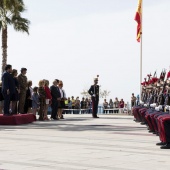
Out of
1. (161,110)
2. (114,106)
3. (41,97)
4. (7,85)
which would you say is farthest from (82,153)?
(114,106)

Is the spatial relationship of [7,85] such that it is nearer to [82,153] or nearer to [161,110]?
[161,110]

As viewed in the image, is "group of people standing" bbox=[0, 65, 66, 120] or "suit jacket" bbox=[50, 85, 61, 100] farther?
"suit jacket" bbox=[50, 85, 61, 100]

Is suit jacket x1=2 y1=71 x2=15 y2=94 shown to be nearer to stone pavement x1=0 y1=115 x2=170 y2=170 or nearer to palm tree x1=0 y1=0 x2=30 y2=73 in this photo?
stone pavement x1=0 y1=115 x2=170 y2=170

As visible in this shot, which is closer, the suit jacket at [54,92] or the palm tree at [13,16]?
the suit jacket at [54,92]

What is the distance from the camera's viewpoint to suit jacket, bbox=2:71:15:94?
1873 cm

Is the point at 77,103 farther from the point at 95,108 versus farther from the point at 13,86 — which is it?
the point at 13,86

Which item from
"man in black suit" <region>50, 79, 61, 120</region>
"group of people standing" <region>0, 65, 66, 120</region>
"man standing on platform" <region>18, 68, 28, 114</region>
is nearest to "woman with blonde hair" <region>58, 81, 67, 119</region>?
"group of people standing" <region>0, 65, 66, 120</region>

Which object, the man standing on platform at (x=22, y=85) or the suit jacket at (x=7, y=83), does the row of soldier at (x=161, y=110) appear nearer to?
the suit jacket at (x=7, y=83)

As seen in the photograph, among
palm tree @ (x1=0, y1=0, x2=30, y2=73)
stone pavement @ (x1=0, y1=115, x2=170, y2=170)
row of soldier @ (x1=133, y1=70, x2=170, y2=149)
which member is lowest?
stone pavement @ (x1=0, y1=115, x2=170, y2=170)

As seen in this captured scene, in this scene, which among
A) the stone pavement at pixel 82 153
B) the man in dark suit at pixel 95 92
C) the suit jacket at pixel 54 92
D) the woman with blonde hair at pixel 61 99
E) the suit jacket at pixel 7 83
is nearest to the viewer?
the stone pavement at pixel 82 153

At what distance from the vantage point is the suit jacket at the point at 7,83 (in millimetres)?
18734

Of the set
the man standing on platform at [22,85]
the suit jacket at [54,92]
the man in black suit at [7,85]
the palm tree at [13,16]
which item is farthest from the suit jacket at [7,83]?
the palm tree at [13,16]

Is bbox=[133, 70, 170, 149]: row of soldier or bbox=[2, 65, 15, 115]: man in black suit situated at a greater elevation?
bbox=[2, 65, 15, 115]: man in black suit

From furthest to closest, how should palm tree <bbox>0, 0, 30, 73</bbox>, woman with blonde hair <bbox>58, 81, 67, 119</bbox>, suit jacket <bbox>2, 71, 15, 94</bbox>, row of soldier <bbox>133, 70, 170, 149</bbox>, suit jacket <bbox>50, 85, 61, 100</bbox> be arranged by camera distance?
palm tree <bbox>0, 0, 30, 73</bbox>, woman with blonde hair <bbox>58, 81, 67, 119</bbox>, suit jacket <bbox>50, 85, 61, 100</bbox>, suit jacket <bbox>2, 71, 15, 94</bbox>, row of soldier <bbox>133, 70, 170, 149</bbox>
